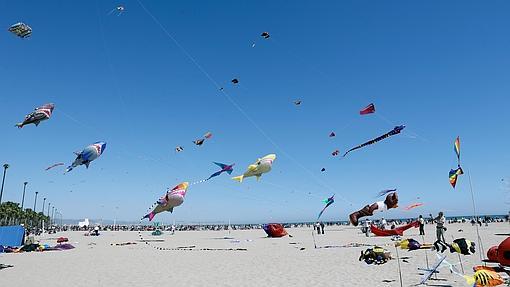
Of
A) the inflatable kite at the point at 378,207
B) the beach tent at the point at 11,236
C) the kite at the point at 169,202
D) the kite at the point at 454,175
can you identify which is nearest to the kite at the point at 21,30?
the kite at the point at 169,202

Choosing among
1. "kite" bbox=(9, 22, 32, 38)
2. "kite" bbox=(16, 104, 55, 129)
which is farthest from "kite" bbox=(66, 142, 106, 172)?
"kite" bbox=(9, 22, 32, 38)

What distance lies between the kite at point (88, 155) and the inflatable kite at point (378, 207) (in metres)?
9.63

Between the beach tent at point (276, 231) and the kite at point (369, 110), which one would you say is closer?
the kite at point (369, 110)

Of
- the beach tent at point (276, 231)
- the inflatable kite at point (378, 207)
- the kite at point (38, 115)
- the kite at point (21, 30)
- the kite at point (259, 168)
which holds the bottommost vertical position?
the beach tent at point (276, 231)

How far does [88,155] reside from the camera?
1365 cm

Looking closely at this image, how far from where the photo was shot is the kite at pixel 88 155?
44.2 ft

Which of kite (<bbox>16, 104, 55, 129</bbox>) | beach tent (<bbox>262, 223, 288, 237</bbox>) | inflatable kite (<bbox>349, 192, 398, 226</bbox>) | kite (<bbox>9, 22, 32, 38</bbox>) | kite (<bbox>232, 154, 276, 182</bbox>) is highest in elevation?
kite (<bbox>9, 22, 32, 38</bbox>)

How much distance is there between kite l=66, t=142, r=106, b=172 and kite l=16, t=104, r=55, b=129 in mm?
1658

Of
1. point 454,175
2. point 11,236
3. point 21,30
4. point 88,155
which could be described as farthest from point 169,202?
point 11,236

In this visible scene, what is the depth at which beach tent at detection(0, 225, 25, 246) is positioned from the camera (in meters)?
25.2

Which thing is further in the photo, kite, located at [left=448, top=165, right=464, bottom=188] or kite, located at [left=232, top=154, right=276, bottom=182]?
kite, located at [left=232, top=154, right=276, bottom=182]

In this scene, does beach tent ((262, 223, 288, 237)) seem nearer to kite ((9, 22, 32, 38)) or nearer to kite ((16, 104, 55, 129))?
kite ((16, 104, 55, 129))

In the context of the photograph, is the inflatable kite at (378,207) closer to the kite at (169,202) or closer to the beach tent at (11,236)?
the kite at (169,202)

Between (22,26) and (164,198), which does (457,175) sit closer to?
(164,198)
